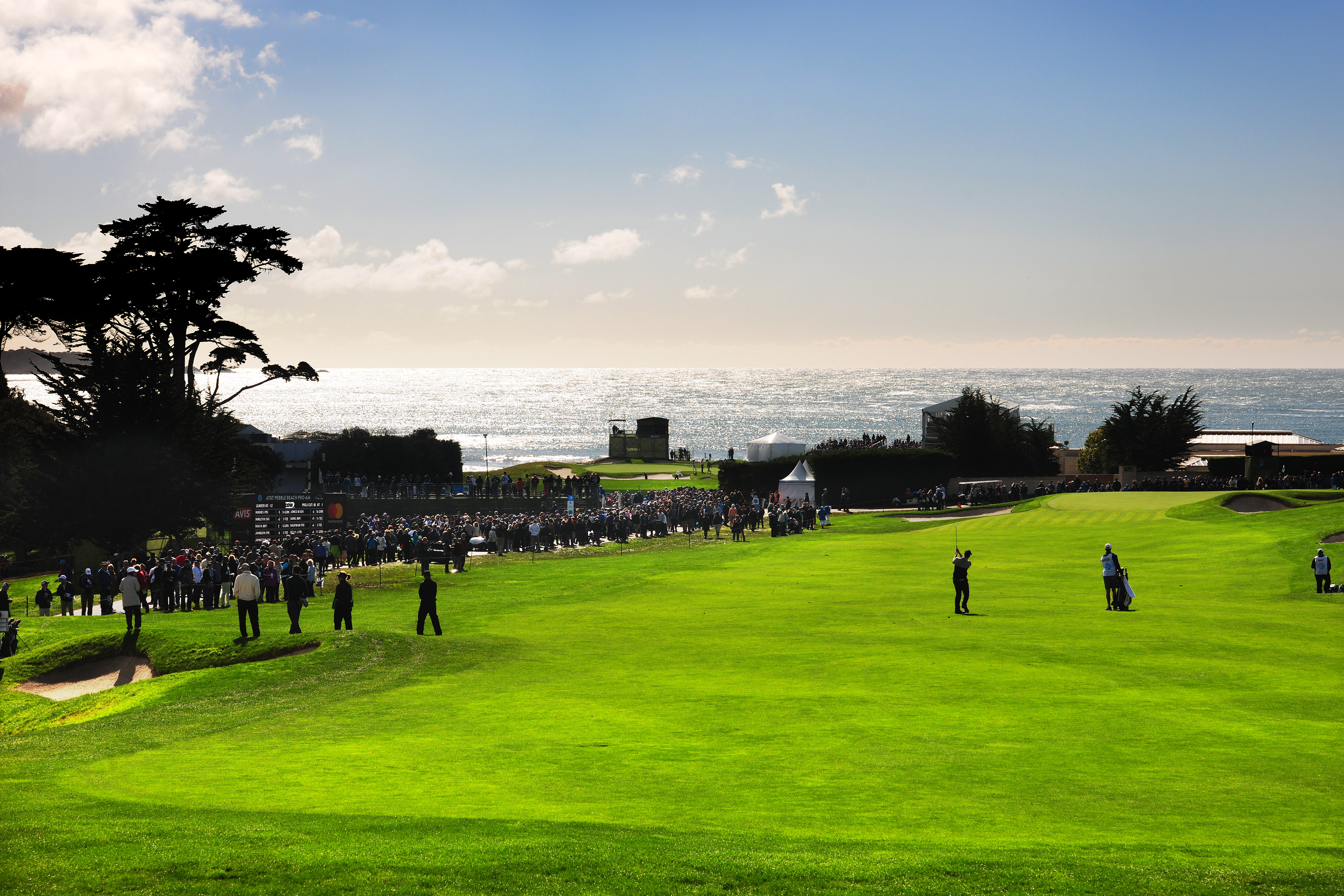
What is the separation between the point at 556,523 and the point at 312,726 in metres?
28.7

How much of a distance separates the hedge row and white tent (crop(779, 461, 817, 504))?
659 cm

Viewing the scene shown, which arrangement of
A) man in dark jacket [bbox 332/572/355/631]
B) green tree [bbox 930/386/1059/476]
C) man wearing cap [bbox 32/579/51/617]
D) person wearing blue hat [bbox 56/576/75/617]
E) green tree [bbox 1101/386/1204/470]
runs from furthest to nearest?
1. green tree [bbox 930/386/1059/476]
2. green tree [bbox 1101/386/1204/470]
3. person wearing blue hat [bbox 56/576/75/617]
4. man wearing cap [bbox 32/579/51/617]
5. man in dark jacket [bbox 332/572/355/631]

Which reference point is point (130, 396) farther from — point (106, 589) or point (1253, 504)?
point (1253, 504)

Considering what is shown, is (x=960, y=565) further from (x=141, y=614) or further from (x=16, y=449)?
(x=16, y=449)

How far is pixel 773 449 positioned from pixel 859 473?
264 inches

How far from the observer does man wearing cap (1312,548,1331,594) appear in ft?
83.7

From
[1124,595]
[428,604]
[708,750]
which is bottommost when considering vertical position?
[708,750]

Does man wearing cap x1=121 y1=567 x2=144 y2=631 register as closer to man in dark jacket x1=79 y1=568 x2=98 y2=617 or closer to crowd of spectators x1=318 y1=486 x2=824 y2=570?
man in dark jacket x1=79 y1=568 x2=98 y2=617

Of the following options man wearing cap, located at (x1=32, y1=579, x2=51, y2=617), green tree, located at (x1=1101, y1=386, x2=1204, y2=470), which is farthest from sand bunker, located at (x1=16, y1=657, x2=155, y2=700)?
green tree, located at (x1=1101, y1=386, x2=1204, y2=470)

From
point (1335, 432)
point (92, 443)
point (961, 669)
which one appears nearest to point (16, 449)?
point (92, 443)

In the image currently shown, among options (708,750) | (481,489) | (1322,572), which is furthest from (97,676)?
(481,489)

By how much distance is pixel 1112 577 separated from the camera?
23.3 meters

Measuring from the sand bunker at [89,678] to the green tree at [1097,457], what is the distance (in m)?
60.0

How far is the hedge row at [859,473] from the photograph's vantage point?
200 ft
